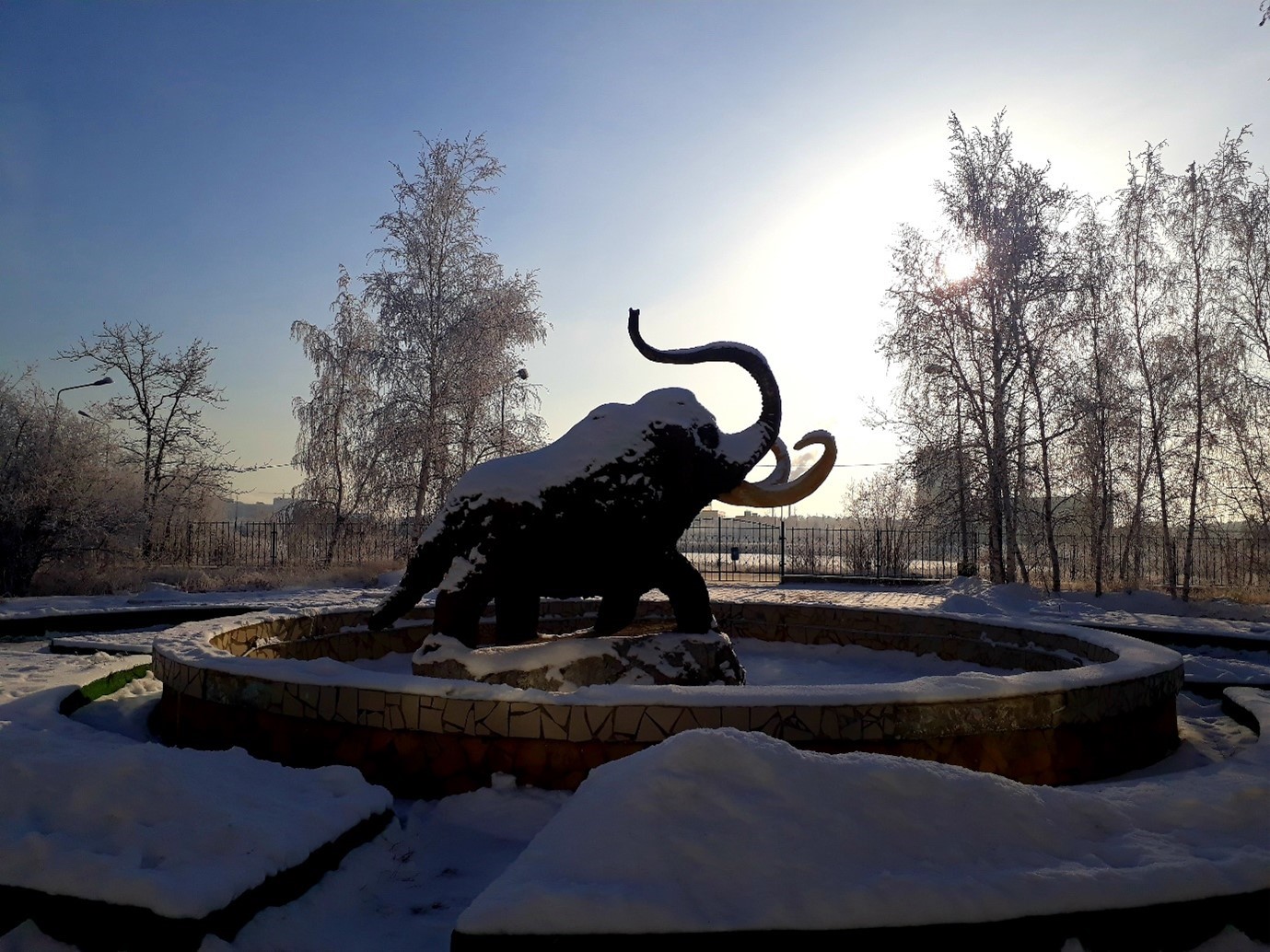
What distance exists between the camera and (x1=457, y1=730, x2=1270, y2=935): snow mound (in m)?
2.12

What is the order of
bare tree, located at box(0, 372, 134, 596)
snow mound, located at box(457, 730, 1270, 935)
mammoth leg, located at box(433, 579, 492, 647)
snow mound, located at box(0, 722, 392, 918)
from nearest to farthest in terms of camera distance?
snow mound, located at box(457, 730, 1270, 935) < snow mound, located at box(0, 722, 392, 918) < mammoth leg, located at box(433, 579, 492, 647) < bare tree, located at box(0, 372, 134, 596)

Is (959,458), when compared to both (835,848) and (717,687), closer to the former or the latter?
(717,687)

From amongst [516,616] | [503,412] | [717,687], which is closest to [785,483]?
[516,616]

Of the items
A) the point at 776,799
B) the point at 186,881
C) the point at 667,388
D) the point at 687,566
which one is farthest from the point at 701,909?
the point at 667,388

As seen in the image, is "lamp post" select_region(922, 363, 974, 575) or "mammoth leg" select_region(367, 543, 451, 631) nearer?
"mammoth leg" select_region(367, 543, 451, 631)

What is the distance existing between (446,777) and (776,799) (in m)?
1.90

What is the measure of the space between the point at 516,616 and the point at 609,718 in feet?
6.25

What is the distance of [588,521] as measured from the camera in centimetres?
519

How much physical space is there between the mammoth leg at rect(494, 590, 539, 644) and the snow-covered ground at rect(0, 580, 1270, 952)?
2.00 metres

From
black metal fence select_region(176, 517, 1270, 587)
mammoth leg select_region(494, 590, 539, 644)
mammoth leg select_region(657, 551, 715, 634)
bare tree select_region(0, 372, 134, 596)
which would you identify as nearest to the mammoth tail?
mammoth leg select_region(657, 551, 715, 634)

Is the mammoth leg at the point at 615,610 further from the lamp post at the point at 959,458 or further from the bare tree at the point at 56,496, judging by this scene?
the bare tree at the point at 56,496

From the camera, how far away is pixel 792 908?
2.13 m

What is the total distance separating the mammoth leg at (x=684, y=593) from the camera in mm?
5477

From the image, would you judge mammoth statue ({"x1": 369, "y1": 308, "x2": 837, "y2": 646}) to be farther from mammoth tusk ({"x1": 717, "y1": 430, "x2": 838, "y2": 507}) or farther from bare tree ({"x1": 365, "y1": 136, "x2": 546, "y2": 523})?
bare tree ({"x1": 365, "y1": 136, "x2": 546, "y2": 523})
